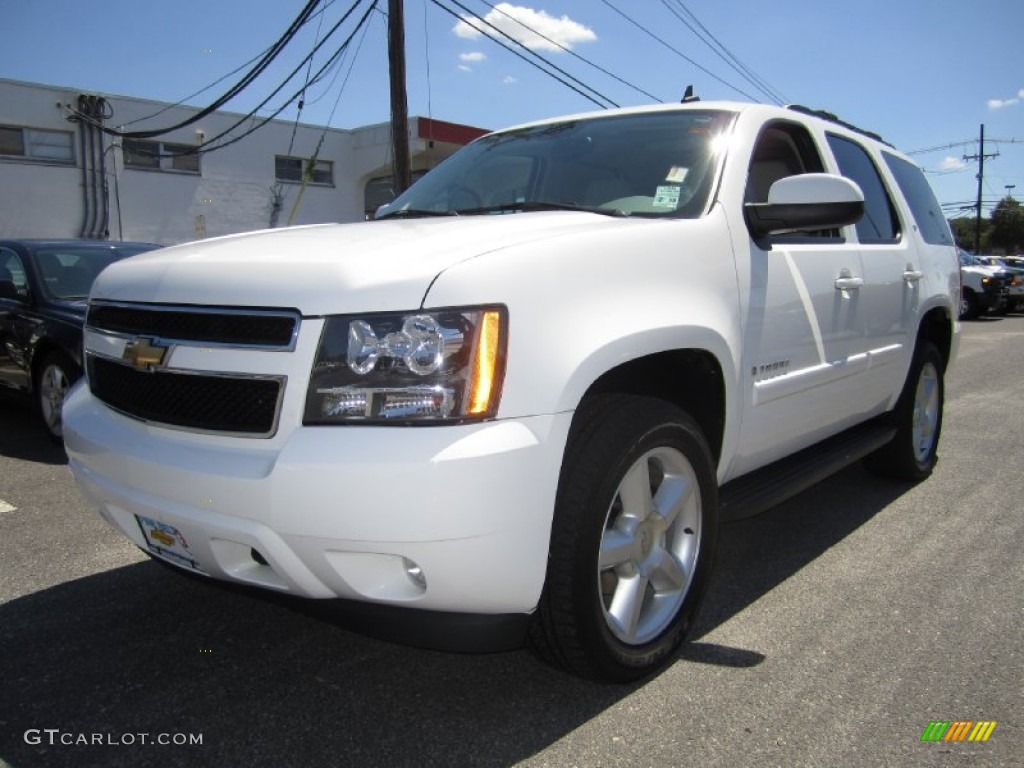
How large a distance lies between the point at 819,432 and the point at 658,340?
5.07ft

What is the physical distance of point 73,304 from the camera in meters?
5.96

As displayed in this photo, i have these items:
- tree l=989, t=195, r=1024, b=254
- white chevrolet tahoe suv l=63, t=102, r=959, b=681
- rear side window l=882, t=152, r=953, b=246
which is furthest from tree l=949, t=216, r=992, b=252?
white chevrolet tahoe suv l=63, t=102, r=959, b=681

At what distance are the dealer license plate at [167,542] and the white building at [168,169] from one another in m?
15.6

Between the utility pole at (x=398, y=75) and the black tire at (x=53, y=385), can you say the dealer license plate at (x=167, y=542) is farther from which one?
the utility pole at (x=398, y=75)

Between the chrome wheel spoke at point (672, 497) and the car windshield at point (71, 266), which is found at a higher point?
the car windshield at point (71, 266)

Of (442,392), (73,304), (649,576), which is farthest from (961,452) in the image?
(73,304)

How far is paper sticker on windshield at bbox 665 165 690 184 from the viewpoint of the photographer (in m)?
3.04

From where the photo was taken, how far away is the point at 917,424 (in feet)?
15.7

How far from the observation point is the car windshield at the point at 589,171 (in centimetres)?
302

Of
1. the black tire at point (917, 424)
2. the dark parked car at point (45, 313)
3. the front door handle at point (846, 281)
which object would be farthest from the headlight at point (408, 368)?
the dark parked car at point (45, 313)

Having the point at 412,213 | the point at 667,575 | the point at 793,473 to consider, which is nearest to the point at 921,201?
the point at 793,473

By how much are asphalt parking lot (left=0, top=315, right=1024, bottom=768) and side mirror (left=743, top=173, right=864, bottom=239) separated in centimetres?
144

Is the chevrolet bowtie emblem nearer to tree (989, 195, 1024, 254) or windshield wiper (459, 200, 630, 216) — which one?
windshield wiper (459, 200, 630, 216)

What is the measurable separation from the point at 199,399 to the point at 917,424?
4.10m
